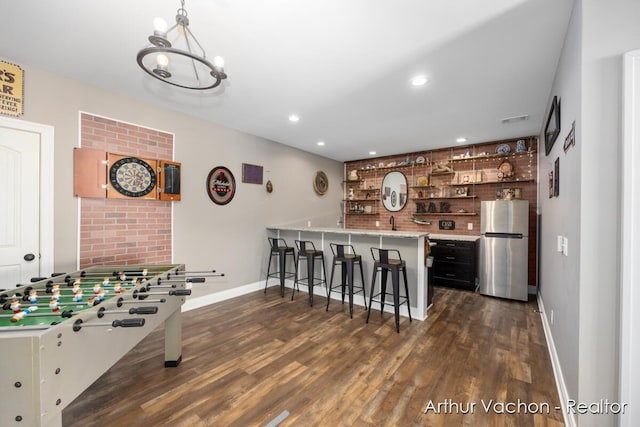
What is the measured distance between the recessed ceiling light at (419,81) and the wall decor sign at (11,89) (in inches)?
143

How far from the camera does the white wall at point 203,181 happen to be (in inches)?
103

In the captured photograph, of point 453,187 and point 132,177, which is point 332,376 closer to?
point 132,177

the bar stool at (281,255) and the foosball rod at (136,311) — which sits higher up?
the foosball rod at (136,311)

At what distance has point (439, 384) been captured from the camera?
6.91 feet

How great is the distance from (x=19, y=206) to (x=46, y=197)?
0.19 m

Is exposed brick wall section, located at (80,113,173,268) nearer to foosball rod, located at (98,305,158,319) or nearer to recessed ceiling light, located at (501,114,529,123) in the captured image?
foosball rod, located at (98,305,158,319)

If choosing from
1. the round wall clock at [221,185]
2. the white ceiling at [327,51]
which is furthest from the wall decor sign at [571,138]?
the round wall clock at [221,185]

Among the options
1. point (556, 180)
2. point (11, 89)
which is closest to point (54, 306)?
point (11, 89)

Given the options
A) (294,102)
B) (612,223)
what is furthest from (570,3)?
(294,102)

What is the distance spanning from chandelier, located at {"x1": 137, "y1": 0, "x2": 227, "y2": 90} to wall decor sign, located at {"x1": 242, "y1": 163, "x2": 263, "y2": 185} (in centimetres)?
177

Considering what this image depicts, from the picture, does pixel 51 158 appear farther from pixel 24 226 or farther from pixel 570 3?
pixel 570 3

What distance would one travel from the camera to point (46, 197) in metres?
2.54

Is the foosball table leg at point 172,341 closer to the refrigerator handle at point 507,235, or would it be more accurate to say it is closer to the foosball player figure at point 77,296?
the foosball player figure at point 77,296

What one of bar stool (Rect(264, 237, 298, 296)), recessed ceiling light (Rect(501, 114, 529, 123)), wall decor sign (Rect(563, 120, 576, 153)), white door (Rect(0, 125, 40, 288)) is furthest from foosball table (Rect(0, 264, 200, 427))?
recessed ceiling light (Rect(501, 114, 529, 123))
